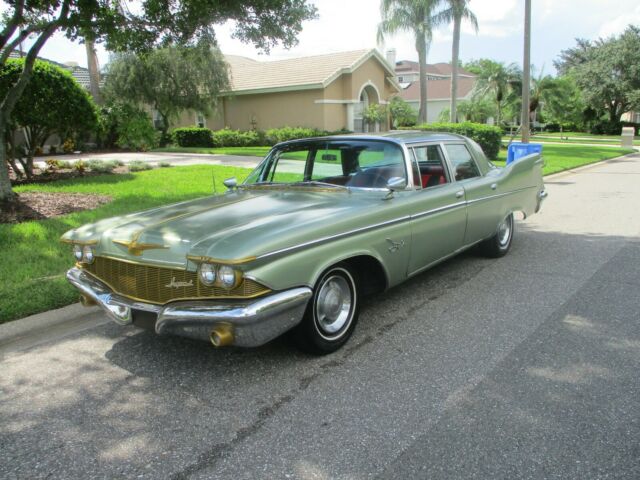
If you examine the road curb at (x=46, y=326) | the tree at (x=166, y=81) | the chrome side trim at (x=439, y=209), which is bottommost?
the road curb at (x=46, y=326)

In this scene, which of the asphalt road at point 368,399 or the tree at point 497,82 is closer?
the asphalt road at point 368,399

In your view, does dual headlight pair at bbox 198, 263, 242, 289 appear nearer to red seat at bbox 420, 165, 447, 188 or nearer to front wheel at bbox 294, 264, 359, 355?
front wheel at bbox 294, 264, 359, 355

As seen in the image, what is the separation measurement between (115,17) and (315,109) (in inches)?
764

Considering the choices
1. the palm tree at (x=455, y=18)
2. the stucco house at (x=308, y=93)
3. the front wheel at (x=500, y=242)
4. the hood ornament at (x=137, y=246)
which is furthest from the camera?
the stucco house at (x=308, y=93)

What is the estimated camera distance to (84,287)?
12.7 feet

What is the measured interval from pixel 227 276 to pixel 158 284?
1.87 feet

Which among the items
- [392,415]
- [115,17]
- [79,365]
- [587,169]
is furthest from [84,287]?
[587,169]

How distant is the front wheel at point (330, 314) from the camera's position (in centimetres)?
359

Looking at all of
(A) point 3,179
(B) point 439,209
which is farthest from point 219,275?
(A) point 3,179

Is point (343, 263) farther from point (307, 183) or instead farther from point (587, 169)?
point (587, 169)

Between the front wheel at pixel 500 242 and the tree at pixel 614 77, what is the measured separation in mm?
48132

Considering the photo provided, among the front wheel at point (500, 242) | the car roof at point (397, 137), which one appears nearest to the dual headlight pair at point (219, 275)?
the car roof at point (397, 137)

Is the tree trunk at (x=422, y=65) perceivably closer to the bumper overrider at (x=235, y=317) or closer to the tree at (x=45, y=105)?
the tree at (x=45, y=105)

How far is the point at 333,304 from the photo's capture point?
3797mm
